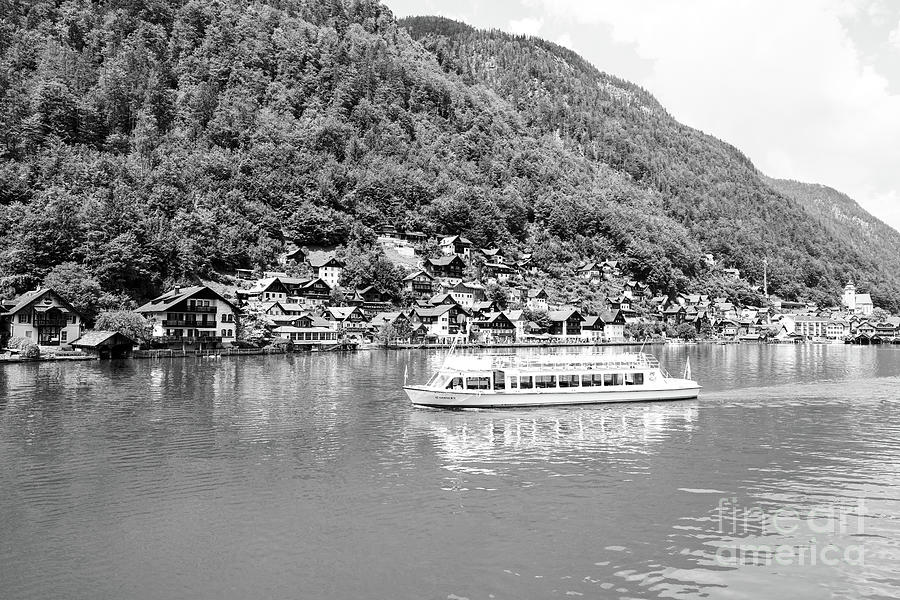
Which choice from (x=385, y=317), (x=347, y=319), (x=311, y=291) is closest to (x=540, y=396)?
(x=347, y=319)

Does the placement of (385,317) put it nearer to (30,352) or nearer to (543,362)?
(30,352)

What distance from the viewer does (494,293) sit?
127 meters

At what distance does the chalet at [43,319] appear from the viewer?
68062mm

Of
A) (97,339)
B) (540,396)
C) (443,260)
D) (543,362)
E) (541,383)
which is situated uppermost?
(443,260)

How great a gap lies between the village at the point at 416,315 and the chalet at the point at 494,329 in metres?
0.20

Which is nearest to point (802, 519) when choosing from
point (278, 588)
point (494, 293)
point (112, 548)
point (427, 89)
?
point (278, 588)

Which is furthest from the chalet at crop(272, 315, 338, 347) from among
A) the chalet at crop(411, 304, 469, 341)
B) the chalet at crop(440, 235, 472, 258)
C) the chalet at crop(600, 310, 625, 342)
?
the chalet at crop(600, 310, 625, 342)

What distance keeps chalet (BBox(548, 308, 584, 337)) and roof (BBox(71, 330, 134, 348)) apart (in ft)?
253

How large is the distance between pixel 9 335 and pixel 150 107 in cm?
8471

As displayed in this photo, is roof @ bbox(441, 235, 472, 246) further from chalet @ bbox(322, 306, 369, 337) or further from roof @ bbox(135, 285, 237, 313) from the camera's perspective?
roof @ bbox(135, 285, 237, 313)

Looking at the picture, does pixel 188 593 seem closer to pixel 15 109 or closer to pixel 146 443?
pixel 146 443

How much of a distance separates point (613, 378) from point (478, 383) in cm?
872

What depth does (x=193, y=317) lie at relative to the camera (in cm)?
7731

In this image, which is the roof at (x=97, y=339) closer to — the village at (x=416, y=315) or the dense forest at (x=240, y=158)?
the village at (x=416, y=315)
